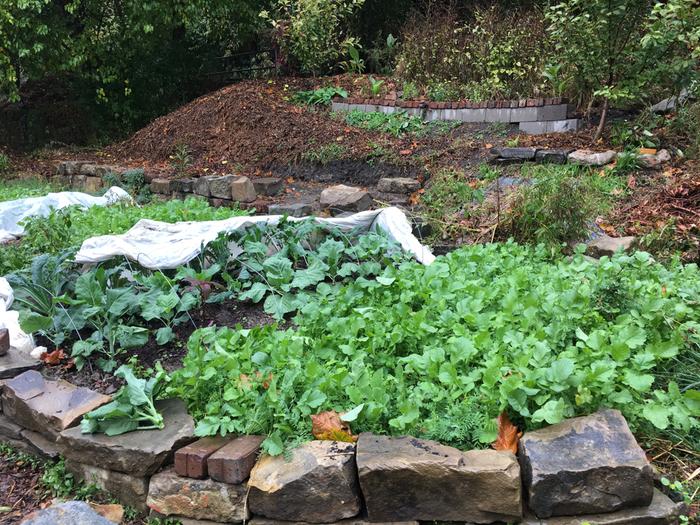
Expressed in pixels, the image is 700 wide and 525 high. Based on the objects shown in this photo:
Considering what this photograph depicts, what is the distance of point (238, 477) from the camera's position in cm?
226

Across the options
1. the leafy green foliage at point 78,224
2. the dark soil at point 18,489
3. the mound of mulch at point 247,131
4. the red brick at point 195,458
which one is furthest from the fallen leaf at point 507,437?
the mound of mulch at point 247,131

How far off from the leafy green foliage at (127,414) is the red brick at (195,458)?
0.65 ft

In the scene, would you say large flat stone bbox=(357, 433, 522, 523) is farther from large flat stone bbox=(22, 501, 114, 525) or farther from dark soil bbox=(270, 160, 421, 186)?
dark soil bbox=(270, 160, 421, 186)

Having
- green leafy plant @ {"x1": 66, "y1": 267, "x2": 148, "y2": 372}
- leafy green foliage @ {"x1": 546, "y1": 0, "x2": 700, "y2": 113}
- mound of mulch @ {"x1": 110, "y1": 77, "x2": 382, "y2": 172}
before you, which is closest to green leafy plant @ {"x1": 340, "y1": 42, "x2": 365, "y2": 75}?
mound of mulch @ {"x1": 110, "y1": 77, "x2": 382, "y2": 172}

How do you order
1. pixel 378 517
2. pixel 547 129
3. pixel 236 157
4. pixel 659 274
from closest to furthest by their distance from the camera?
pixel 378 517 < pixel 659 274 < pixel 547 129 < pixel 236 157

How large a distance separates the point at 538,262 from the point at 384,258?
99cm

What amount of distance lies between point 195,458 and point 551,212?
3.01 metres

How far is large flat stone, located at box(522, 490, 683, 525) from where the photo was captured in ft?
6.52

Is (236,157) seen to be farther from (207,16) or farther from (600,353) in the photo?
(600,353)

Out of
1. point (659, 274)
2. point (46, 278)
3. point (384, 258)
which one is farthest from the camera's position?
point (384, 258)

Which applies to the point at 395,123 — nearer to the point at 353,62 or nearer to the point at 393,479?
the point at 353,62

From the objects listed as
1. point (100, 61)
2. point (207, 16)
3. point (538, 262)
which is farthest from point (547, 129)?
point (100, 61)

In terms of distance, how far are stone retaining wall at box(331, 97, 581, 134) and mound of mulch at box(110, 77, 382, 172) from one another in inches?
31.6

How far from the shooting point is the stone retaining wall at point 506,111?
7.04m
